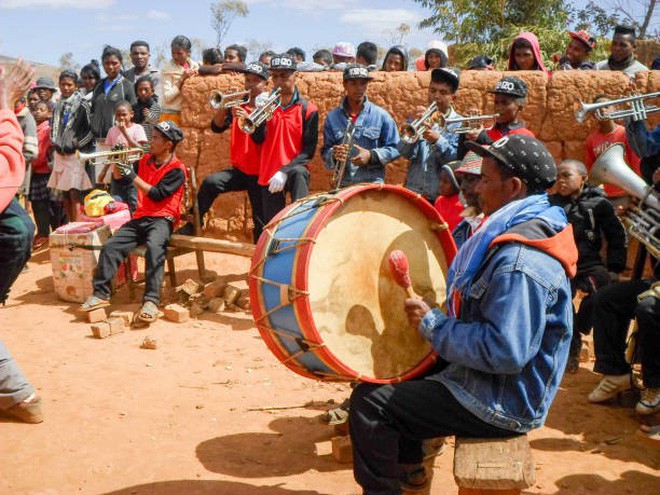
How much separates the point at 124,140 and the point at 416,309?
6406 mm

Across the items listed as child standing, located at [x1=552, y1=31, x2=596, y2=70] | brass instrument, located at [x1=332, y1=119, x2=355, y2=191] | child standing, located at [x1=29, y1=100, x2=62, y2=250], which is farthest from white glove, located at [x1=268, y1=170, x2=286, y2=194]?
child standing, located at [x1=29, y1=100, x2=62, y2=250]

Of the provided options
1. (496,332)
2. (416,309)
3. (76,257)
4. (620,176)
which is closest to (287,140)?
(76,257)

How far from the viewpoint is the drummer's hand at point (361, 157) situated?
6.47m

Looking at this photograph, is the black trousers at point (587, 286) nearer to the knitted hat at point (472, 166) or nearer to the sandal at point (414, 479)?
the knitted hat at point (472, 166)

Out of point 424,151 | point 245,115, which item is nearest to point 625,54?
point 424,151

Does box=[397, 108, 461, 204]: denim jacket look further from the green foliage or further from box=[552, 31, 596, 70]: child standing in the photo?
the green foliage

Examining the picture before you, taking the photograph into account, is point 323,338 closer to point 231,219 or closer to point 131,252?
point 131,252

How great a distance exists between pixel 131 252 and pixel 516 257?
5.68 metres

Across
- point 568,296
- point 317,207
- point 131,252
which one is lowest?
point 131,252

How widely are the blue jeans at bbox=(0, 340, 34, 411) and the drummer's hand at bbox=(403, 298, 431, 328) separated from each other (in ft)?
8.99

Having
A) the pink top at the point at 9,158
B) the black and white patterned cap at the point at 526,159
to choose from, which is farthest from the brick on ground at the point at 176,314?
the black and white patterned cap at the point at 526,159

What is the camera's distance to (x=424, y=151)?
642 cm

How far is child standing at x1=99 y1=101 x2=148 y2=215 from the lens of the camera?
8.63 metres

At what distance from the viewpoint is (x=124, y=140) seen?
8.84 m
